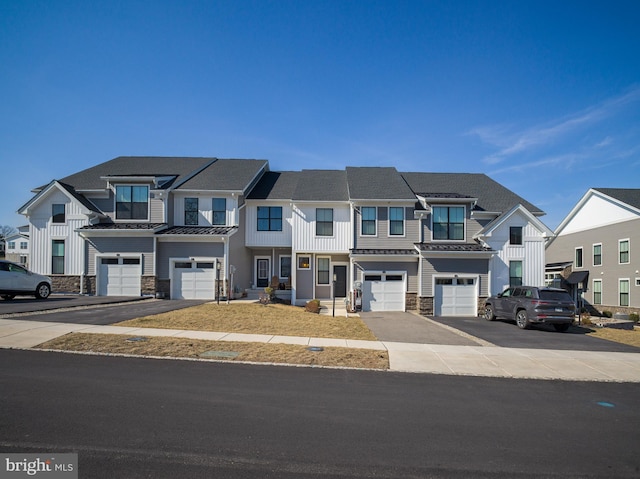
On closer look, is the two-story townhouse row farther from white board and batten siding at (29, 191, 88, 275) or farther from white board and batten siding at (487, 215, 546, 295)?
white board and batten siding at (487, 215, 546, 295)

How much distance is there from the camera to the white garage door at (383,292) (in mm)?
20703

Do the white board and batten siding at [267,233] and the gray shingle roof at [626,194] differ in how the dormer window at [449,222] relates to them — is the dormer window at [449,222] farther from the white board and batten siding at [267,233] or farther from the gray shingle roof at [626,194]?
the gray shingle roof at [626,194]

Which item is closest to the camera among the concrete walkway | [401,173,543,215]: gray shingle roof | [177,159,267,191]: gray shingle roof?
the concrete walkway

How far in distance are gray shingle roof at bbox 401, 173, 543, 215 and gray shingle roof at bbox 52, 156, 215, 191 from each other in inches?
623

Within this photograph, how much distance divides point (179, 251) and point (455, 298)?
1646cm

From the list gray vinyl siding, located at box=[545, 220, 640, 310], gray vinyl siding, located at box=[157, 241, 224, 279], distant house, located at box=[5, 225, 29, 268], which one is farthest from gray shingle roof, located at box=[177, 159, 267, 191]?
distant house, located at box=[5, 225, 29, 268]

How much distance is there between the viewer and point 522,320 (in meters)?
16.1

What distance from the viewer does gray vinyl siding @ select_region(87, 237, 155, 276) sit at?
21094 mm

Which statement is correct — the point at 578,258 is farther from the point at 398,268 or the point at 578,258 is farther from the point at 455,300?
the point at 398,268

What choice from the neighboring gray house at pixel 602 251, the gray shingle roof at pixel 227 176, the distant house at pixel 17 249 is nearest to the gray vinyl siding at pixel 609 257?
the neighboring gray house at pixel 602 251

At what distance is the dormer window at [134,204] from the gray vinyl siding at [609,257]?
32796mm

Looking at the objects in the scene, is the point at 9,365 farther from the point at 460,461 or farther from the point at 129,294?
the point at 129,294

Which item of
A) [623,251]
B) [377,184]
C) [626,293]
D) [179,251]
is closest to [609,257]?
[623,251]

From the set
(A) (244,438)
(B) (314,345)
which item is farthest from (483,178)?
(A) (244,438)
